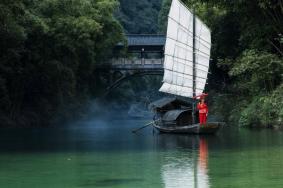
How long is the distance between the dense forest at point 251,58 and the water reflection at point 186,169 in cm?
1196

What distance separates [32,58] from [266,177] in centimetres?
3161

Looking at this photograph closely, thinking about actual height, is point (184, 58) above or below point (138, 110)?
above

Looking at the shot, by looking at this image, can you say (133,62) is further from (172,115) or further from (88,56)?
(172,115)

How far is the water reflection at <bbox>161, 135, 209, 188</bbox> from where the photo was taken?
42.3 feet

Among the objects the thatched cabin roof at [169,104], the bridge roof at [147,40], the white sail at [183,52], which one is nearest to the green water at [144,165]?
the white sail at [183,52]

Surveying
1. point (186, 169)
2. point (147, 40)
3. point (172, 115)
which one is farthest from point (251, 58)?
point (147, 40)

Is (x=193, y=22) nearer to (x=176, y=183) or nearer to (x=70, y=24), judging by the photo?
(x=70, y=24)

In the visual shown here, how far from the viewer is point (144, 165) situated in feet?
53.0

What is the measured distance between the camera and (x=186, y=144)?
78.3 ft

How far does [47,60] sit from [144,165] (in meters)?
29.0

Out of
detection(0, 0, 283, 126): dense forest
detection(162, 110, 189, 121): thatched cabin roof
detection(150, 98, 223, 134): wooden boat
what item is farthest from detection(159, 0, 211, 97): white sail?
detection(0, 0, 283, 126): dense forest

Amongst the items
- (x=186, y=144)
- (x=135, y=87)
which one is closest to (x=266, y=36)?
(x=186, y=144)

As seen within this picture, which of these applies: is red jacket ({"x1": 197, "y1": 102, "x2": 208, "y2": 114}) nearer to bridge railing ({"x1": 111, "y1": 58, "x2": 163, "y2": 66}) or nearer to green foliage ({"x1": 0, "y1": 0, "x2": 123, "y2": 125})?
green foliage ({"x1": 0, "y1": 0, "x2": 123, "y2": 125})

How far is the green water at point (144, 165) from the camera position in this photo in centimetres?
1309
